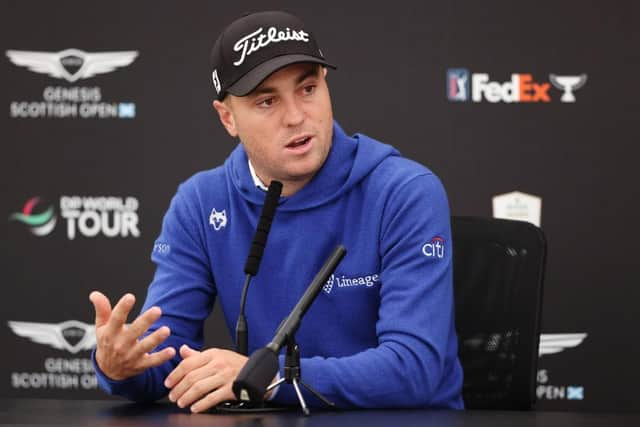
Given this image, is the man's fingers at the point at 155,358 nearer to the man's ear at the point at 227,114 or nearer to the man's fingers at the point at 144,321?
the man's fingers at the point at 144,321

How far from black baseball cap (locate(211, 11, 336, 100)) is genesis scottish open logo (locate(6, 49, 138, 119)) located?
1378 mm

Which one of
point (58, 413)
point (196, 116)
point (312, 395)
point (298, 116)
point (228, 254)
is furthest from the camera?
point (196, 116)

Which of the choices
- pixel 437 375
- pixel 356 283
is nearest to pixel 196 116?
pixel 356 283

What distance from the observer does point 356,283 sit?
201cm

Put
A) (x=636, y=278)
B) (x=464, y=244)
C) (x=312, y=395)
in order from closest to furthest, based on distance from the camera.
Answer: (x=312, y=395), (x=464, y=244), (x=636, y=278)

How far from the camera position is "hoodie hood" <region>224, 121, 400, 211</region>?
2.09 meters

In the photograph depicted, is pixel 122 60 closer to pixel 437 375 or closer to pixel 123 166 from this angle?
pixel 123 166

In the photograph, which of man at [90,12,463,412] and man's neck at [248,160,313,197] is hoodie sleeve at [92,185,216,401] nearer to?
man at [90,12,463,412]

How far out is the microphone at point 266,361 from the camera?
1442 mm

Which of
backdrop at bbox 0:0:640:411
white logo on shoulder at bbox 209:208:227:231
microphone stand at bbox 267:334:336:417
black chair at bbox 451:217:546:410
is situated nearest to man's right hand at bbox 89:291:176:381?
microphone stand at bbox 267:334:336:417

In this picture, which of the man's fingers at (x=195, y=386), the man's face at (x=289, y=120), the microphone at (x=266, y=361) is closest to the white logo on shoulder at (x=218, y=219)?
the man's face at (x=289, y=120)

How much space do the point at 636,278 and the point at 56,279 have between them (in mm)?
1899

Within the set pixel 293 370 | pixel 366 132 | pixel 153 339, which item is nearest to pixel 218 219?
pixel 153 339

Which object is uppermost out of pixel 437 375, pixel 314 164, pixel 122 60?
pixel 122 60
